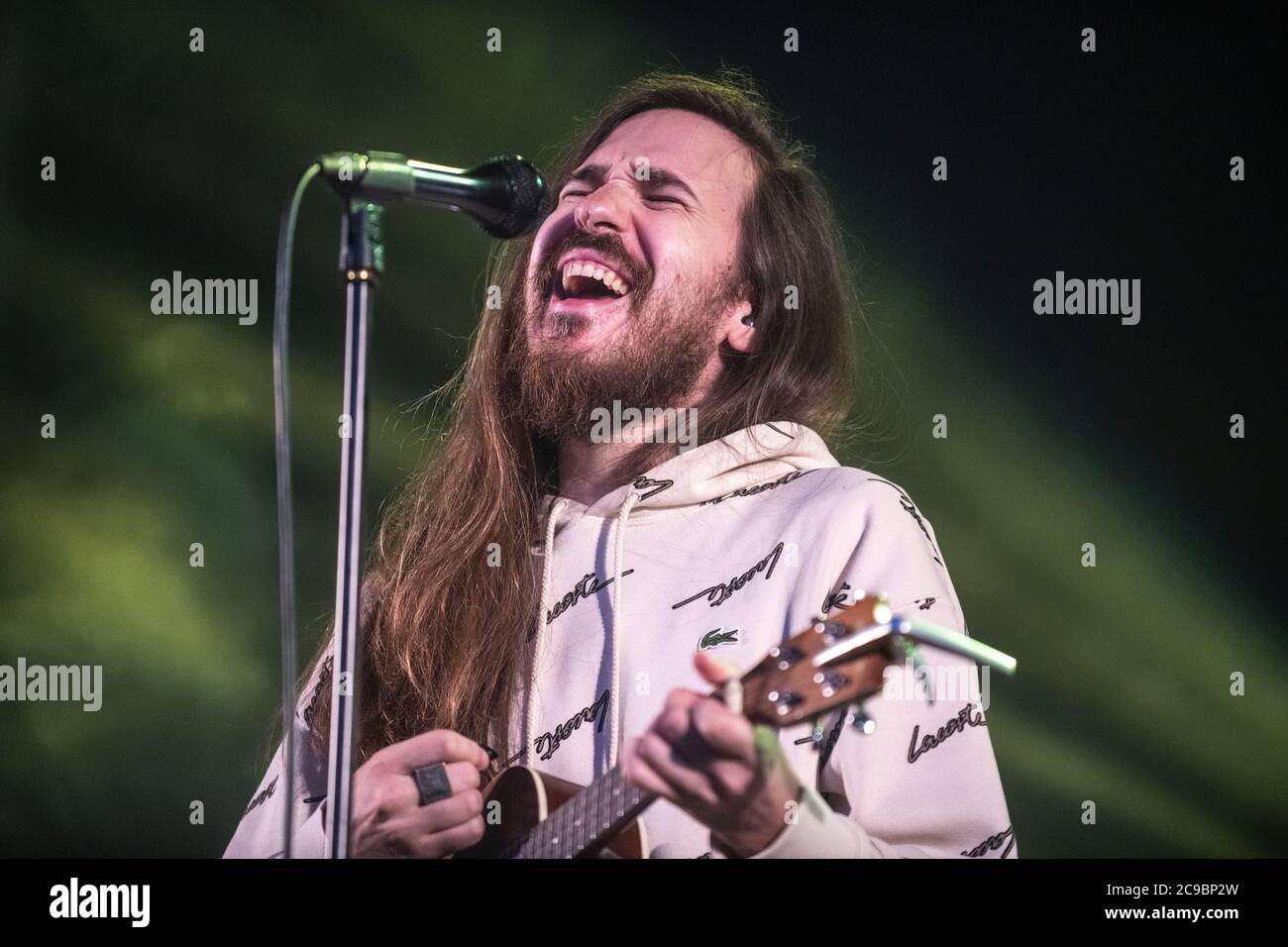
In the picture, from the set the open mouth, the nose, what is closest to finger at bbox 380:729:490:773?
the open mouth

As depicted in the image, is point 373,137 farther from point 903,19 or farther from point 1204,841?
point 1204,841

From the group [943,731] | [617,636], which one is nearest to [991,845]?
[943,731]

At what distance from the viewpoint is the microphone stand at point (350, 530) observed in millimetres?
1624

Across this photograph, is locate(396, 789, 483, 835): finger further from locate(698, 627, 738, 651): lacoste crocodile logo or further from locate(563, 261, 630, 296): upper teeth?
locate(563, 261, 630, 296): upper teeth

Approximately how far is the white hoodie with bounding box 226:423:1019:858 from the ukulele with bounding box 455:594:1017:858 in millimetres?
194

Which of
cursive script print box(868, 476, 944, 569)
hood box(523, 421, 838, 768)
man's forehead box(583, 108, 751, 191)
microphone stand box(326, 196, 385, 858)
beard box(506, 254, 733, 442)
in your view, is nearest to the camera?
microphone stand box(326, 196, 385, 858)

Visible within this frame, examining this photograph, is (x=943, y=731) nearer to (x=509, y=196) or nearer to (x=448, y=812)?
(x=448, y=812)

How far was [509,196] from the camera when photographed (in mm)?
1773

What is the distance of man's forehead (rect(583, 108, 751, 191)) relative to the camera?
260cm

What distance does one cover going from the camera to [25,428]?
8.57 ft

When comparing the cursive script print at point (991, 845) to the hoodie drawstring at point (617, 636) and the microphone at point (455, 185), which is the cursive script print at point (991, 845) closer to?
the hoodie drawstring at point (617, 636)
